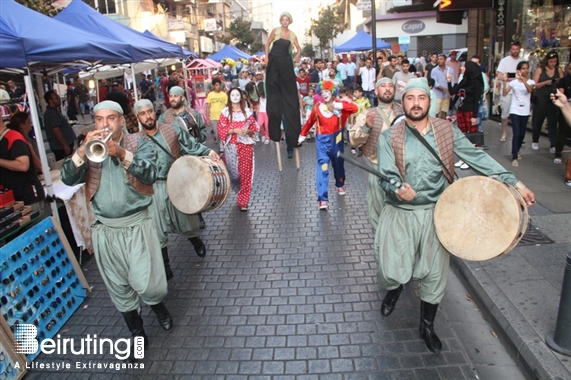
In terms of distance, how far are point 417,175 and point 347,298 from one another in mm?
1678

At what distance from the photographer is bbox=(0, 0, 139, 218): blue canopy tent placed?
450 centimetres

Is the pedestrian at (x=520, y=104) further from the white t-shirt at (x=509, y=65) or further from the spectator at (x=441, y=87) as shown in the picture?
the spectator at (x=441, y=87)

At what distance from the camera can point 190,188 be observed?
185 inches

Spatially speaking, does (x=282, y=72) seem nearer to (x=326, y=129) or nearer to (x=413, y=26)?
(x=326, y=129)

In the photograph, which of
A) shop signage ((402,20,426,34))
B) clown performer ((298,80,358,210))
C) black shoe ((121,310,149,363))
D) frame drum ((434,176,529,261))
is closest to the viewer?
frame drum ((434,176,529,261))

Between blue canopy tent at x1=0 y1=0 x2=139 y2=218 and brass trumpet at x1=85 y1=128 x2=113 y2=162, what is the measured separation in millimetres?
1792

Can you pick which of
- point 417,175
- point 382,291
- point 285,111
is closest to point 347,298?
point 382,291

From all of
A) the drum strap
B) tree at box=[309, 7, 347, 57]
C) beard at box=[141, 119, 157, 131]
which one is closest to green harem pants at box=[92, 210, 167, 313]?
beard at box=[141, 119, 157, 131]

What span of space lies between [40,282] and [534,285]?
4.60 m

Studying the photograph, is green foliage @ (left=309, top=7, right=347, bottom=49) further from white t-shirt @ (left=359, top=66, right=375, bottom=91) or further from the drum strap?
the drum strap

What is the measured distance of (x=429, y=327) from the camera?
3.81m

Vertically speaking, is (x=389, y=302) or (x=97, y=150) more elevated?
(x=97, y=150)

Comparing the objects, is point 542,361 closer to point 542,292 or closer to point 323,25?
point 542,292

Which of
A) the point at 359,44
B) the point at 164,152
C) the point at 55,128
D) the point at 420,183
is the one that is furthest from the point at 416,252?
the point at 359,44
